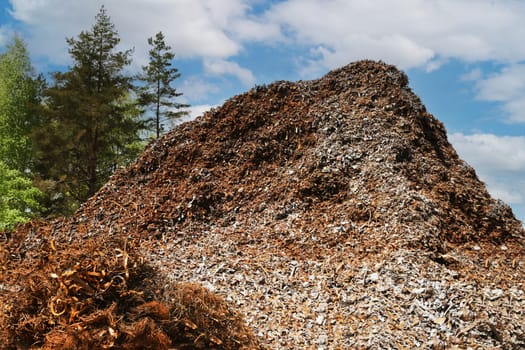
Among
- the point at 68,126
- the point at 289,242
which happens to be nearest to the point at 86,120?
the point at 68,126

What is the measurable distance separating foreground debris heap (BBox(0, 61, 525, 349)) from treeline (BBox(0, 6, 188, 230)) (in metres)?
10.7

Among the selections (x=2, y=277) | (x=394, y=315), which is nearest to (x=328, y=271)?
(x=394, y=315)

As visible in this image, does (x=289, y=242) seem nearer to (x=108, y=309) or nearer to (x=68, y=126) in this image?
(x=108, y=309)

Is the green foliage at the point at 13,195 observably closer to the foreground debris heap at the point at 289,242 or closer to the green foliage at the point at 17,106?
the green foliage at the point at 17,106

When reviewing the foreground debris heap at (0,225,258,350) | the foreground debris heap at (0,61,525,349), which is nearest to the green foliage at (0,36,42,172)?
the foreground debris heap at (0,61,525,349)

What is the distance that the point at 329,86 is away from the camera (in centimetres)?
1096

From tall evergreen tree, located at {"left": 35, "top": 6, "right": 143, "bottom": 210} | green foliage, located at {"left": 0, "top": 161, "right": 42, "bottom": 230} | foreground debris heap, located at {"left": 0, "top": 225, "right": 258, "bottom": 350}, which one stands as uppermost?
tall evergreen tree, located at {"left": 35, "top": 6, "right": 143, "bottom": 210}

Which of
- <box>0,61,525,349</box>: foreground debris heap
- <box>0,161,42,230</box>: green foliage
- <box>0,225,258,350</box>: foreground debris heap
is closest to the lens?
<box>0,225,258,350</box>: foreground debris heap

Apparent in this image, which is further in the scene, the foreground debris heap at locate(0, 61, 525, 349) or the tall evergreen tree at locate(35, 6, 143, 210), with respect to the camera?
the tall evergreen tree at locate(35, 6, 143, 210)

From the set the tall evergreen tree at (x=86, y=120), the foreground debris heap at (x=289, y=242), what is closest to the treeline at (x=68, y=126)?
the tall evergreen tree at (x=86, y=120)

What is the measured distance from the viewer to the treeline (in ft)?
65.0

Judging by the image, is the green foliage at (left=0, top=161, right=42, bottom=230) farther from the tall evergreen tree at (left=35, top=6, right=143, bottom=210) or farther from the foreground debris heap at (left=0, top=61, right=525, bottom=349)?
the foreground debris heap at (left=0, top=61, right=525, bottom=349)

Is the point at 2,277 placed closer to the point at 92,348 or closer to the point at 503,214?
the point at 92,348

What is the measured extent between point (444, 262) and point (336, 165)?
2736 millimetres
